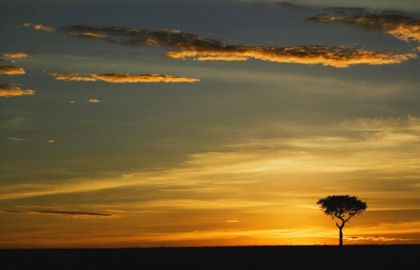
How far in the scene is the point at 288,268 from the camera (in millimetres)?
66688

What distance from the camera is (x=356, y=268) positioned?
65.7 m

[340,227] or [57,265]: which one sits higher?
[340,227]

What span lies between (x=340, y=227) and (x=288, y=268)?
68.9 m

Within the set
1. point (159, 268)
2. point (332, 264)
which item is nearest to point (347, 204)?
point (332, 264)

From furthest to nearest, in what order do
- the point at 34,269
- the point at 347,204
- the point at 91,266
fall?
1. the point at 347,204
2. the point at 91,266
3. the point at 34,269

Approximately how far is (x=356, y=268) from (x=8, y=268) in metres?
30.5

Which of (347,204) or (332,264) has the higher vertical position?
(347,204)

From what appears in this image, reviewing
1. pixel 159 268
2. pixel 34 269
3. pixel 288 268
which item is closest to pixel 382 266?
pixel 288 268

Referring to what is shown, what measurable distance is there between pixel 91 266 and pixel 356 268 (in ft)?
79.3

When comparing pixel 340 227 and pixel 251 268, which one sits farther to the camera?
pixel 340 227

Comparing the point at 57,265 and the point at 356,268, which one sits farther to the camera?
the point at 57,265

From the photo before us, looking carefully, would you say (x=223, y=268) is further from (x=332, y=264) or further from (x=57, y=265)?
(x=57, y=265)

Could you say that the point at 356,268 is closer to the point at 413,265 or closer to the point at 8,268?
the point at 413,265

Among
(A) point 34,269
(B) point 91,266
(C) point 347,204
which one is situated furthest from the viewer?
(C) point 347,204
